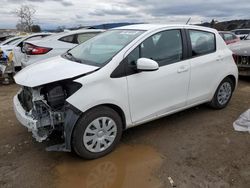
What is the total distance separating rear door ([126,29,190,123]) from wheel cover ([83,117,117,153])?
1.31ft

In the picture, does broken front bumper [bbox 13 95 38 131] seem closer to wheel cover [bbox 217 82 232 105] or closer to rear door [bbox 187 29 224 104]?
rear door [bbox 187 29 224 104]

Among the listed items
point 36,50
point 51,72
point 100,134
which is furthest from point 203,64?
point 36,50

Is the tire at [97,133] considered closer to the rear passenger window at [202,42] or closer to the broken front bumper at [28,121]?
the broken front bumper at [28,121]

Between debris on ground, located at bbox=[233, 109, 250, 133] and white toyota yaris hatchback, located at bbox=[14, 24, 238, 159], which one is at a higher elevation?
white toyota yaris hatchback, located at bbox=[14, 24, 238, 159]

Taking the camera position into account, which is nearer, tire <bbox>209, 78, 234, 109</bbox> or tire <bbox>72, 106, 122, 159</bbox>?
tire <bbox>72, 106, 122, 159</bbox>

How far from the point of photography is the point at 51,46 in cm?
801

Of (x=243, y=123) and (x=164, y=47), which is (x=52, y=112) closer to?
(x=164, y=47)

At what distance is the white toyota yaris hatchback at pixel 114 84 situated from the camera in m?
3.50

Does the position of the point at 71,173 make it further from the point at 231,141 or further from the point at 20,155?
the point at 231,141

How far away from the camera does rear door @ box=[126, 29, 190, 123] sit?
12.9ft

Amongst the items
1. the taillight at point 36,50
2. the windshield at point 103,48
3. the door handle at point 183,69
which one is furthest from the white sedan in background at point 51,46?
the door handle at point 183,69

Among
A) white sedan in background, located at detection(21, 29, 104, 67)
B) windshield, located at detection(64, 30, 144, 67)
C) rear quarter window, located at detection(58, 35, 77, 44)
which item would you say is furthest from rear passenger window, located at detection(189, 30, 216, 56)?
rear quarter window, located at detection(58, 35, 77, 44)

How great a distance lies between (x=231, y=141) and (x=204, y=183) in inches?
50.0

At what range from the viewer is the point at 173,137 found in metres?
4.39
